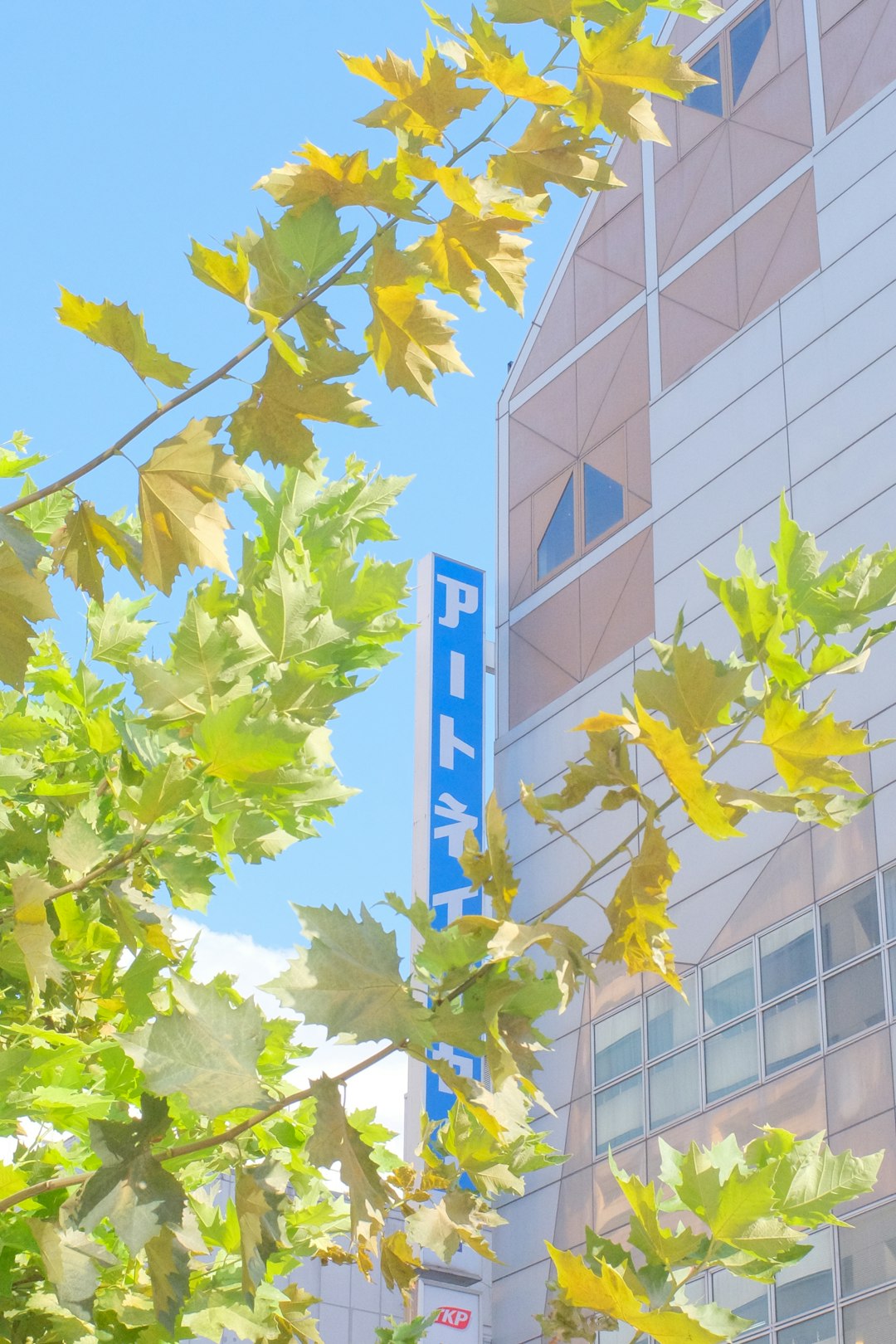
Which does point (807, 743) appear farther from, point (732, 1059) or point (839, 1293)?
point (732, 1059)

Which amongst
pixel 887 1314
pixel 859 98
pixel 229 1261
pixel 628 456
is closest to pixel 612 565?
pixel 628 456

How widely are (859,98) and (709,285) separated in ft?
10.3

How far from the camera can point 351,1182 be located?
160cm

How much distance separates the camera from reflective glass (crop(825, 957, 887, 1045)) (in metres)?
15.2

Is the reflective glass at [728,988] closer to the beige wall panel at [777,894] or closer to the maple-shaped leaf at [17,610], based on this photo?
the beige wall panel at [777,894]

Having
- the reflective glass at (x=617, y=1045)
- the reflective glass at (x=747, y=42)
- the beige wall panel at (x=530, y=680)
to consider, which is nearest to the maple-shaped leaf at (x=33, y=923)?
the reflective glass at (x=617, y=1045)

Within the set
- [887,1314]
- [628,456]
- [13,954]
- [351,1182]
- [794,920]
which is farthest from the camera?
[628,456]

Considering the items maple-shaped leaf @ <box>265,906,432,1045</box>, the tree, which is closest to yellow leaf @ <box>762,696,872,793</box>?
the tree

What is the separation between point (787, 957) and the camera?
1658 centimetres

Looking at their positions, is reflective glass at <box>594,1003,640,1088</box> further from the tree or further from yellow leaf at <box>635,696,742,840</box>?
yellow leaf at <box>635,696,742,840</box>

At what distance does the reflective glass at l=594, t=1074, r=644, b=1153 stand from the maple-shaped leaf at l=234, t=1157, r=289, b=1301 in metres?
17.0

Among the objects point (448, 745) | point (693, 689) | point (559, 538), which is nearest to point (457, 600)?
point (559, 538)

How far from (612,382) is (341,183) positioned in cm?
2214

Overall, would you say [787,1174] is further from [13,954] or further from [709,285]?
[709,285]
